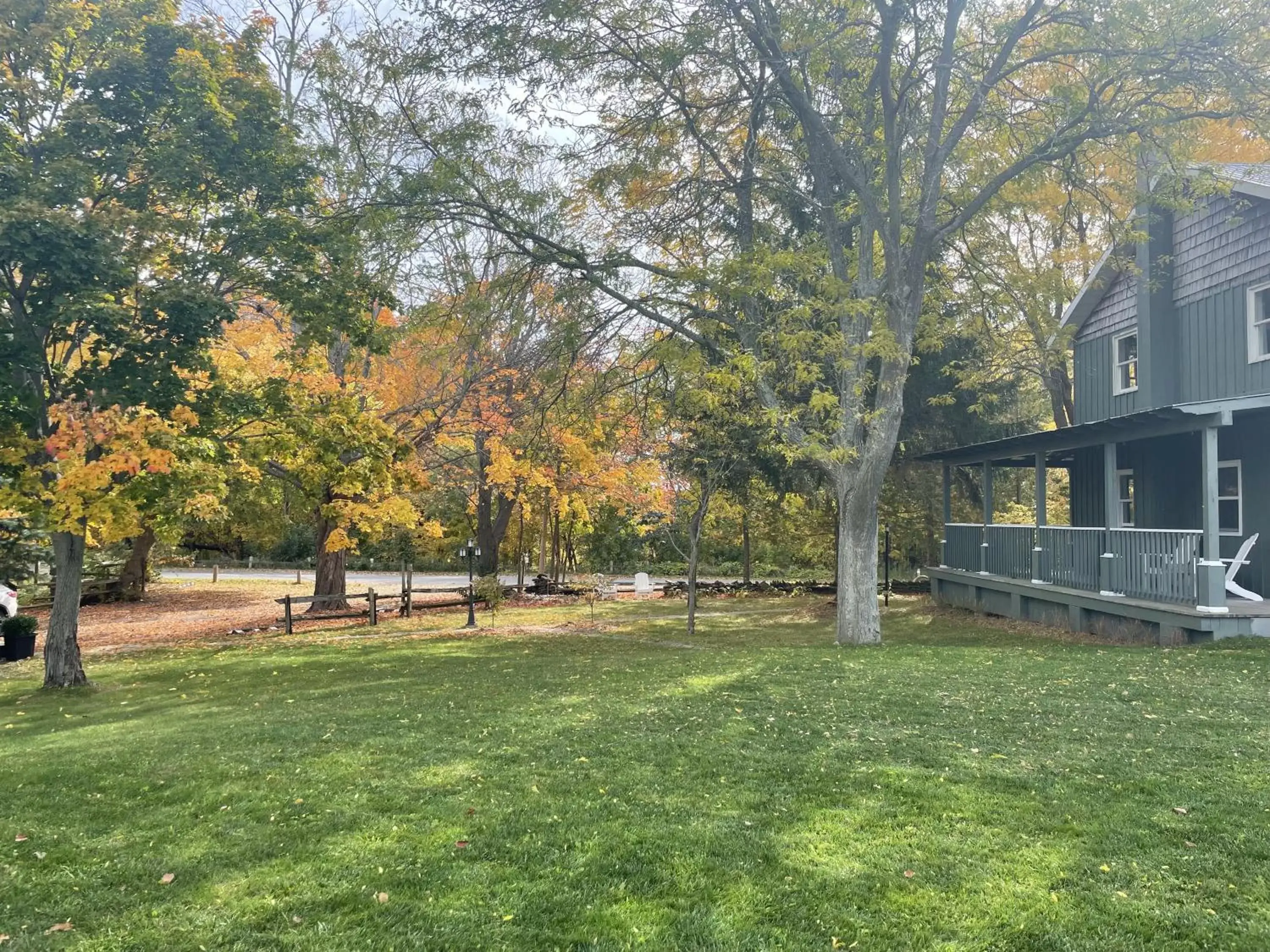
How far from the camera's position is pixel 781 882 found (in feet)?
12.1

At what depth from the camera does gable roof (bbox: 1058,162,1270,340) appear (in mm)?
13047

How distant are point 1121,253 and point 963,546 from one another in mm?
7194

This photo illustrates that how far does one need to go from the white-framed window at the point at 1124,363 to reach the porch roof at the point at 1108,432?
1.62 m

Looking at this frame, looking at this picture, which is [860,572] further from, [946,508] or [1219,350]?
[946,508]

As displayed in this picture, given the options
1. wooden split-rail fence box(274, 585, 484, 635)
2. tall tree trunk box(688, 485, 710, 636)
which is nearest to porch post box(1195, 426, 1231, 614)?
tall tree trunk box(688, 485, 710, 636)

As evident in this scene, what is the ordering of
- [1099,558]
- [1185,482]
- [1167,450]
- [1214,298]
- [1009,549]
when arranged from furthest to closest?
[1009,549] → [1167,450] → [1185,482] → [1214,298] → [1099,558]

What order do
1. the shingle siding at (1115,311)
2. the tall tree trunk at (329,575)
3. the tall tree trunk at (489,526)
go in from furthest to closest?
the tall tree trunk at (489,526), the tall tree trunk at (329,575), the shingle siding at (1115,311)

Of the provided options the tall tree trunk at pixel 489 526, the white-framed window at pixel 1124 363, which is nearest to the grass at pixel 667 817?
the white-framed window at pixel 1124 363

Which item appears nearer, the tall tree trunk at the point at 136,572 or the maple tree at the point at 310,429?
the maple tree at the point at 310,429

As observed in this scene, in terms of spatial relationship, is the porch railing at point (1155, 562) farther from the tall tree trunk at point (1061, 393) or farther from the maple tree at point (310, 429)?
the maple tree at point (310, 429)

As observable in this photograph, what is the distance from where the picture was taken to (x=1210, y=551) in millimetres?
11148

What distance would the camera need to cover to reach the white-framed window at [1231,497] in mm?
13555

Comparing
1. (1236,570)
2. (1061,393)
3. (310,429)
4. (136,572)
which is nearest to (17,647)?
(310,429)

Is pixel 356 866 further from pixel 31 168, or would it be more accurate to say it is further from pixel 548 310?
pixel 548 310
